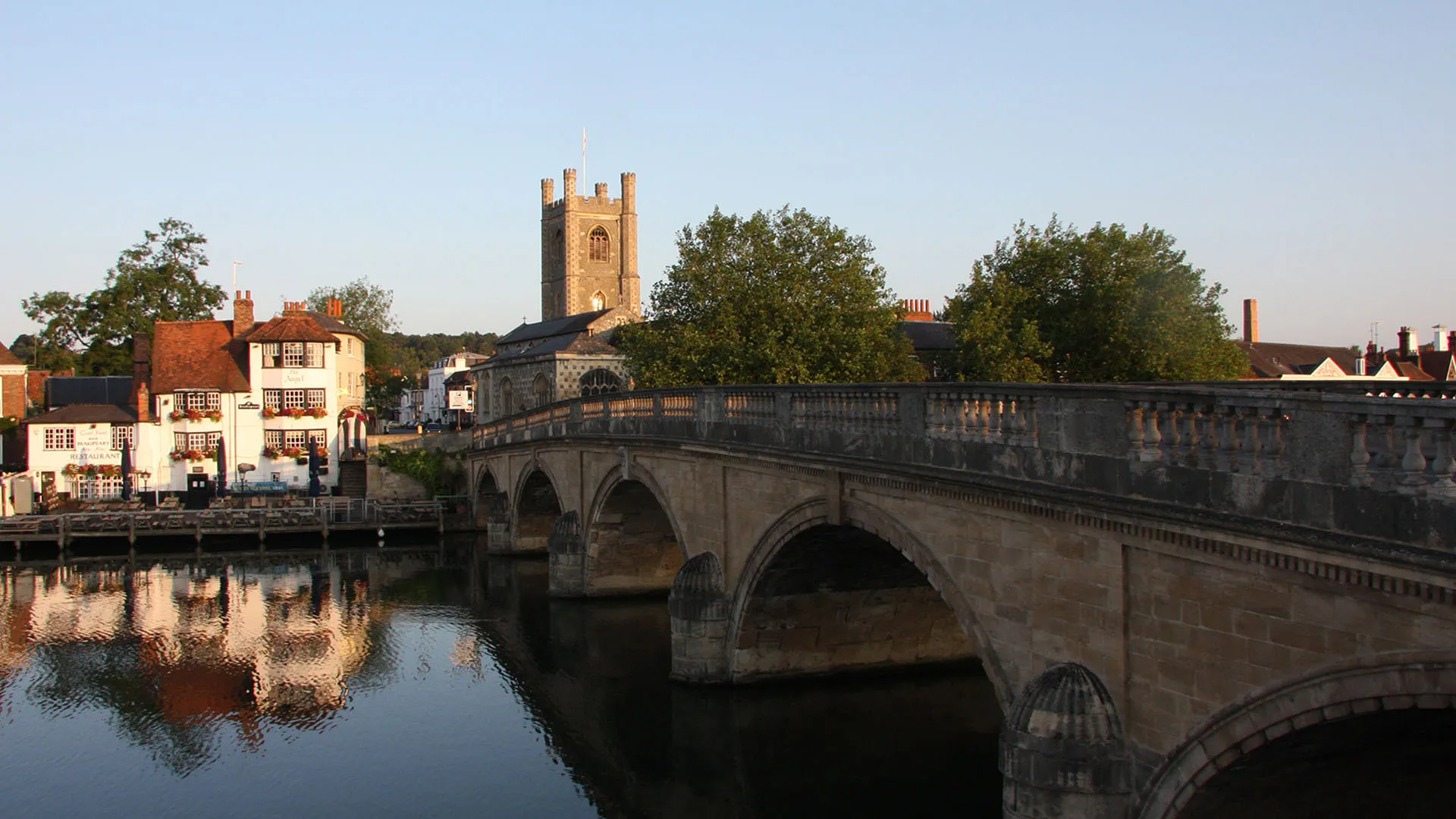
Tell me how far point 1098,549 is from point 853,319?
98.0 ft

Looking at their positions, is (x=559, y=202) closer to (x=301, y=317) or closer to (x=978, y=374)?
(x=301, y=317)

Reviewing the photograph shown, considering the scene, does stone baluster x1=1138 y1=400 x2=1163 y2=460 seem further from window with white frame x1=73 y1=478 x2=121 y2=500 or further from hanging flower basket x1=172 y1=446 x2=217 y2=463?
window with white frame x1=73 y1=478 x2=121 y2=500

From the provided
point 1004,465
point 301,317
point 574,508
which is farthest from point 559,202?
point 1004,465

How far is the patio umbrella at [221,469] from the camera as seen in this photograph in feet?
151

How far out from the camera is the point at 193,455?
49.4 meters

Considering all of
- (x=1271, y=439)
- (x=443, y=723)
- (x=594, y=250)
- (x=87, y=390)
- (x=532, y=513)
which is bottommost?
(x=443, y=723)

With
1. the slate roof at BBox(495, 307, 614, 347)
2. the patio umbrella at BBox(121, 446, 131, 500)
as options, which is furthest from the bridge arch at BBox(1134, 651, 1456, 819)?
the slate roof at BBox(495, 307, 614, 347)

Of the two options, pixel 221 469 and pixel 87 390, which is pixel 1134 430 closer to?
pixel 221 469

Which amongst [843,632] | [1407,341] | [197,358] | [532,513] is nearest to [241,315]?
[197,358]

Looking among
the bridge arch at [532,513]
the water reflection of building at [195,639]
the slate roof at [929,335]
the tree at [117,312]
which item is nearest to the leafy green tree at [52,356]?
the tree at [117,312]

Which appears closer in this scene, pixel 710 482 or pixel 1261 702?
pixel 1261 702

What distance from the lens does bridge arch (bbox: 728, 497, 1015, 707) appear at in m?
12.4

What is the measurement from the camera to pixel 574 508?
30.5m

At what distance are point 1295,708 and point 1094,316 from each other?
113 ft
